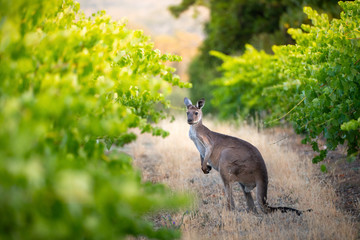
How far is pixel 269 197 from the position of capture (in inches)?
237

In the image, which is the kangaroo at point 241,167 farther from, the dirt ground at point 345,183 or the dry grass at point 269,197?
the dirt ground at point 345,183

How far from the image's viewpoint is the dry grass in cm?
440

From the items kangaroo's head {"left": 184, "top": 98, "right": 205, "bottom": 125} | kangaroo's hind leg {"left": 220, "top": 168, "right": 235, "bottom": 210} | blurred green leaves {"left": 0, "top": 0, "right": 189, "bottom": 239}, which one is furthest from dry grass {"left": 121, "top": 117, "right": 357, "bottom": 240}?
blurred green leaves {"left": 0, "top": 0, "right": 189, "bottom": 239}

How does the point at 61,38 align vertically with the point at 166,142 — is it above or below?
below

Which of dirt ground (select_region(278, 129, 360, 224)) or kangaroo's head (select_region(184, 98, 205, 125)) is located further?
kangaroo's head (select_region(184, 98, 205, 125))

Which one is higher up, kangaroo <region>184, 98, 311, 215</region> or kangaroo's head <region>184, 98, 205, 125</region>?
kangaroo's head <region>184, 98, 205, 125</region>

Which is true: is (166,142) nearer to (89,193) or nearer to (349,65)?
(349,65)

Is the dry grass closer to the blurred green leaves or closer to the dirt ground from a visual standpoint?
the dirt ground

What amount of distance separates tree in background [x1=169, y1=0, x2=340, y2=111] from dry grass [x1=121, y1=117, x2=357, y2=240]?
8963mm

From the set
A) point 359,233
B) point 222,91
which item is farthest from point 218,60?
point 359,233

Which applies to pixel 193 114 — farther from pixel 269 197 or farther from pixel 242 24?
pixel 242 24

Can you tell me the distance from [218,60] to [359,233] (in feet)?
65.2

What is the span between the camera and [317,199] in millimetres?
5469

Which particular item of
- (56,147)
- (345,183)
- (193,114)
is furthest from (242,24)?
(56,147)
